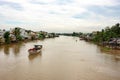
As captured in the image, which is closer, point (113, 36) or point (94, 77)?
point (94, 77)

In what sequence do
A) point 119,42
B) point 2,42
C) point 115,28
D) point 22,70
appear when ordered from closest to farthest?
point 22,70, point 119,42, point 2,42, point 115,28

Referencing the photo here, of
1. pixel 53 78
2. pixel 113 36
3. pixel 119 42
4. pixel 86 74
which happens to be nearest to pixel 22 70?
pixel 53 78

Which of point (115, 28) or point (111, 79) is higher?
point (115, 28)

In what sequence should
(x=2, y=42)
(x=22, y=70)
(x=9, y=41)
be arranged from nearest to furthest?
(x=22, y=70)
(x=2, y=42)
(x=9, y=41)

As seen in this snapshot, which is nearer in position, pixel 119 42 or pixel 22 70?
pixel 22 70

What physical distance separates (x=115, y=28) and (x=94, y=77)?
146 feet

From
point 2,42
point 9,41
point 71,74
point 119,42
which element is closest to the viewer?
point 71,74

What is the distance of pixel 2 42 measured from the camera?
50.3 metres

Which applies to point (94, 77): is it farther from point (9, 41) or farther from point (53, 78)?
point (9, 41)

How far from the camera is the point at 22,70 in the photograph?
65.3ft

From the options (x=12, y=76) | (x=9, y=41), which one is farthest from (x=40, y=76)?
(x=9, y=41)

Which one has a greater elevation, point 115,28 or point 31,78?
point 115,28

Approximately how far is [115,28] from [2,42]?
32105mm

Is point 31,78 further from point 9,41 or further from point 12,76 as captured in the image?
point 9,41
